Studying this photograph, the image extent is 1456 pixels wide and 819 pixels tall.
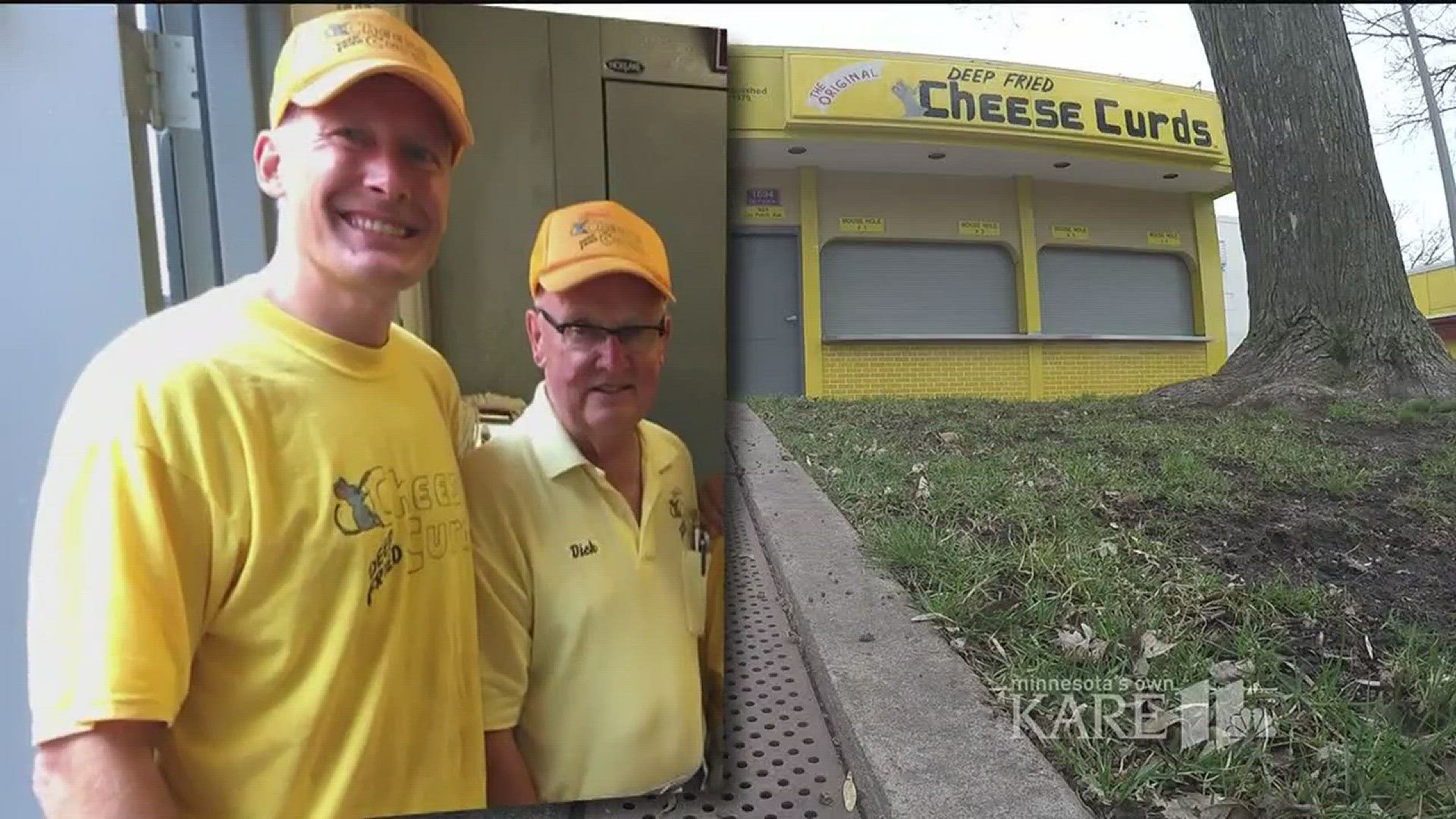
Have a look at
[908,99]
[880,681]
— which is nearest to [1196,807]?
[880,681]

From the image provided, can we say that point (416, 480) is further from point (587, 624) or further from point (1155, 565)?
point (1155, 565)

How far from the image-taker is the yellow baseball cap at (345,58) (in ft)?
2.63

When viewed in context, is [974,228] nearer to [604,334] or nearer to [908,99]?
[908,99]

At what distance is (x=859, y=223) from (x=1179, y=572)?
81 centimetres

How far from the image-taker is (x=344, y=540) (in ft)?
2.72

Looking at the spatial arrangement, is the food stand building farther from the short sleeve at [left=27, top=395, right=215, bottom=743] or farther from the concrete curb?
the short sleeve at [left=27, top=395, right=215, bottom=743]

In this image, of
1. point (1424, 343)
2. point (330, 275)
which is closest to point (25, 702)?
point (330, 275)

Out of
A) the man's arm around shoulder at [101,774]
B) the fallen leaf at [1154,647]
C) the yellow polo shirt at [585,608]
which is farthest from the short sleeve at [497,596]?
the fallen leaf at [1154,647]

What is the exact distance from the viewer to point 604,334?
1.00m

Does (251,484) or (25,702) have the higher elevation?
(251,484)

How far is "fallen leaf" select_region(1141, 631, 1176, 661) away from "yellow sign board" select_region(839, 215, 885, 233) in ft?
2.68

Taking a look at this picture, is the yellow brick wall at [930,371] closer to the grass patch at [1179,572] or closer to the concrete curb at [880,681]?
the grass patch at [1179,572]

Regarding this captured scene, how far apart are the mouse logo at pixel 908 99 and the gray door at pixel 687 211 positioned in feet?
1.07

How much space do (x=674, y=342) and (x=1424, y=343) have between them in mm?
1419
